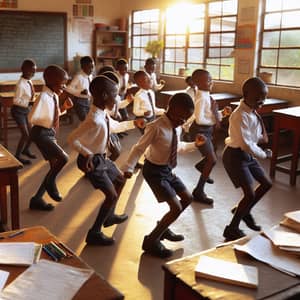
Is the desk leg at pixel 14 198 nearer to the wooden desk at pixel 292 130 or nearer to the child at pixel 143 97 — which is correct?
the child at pixel 143 97

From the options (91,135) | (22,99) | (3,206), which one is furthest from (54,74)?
(22,99)

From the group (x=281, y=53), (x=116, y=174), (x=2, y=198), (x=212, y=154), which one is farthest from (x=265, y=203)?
(x=281, y=53)

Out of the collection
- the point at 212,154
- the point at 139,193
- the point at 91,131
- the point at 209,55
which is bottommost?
the point at 139,193

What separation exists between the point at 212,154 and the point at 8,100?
326 centimetres

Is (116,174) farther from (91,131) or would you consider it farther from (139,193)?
(139,193)

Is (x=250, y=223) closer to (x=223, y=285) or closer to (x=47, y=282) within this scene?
(x=223, y=285)

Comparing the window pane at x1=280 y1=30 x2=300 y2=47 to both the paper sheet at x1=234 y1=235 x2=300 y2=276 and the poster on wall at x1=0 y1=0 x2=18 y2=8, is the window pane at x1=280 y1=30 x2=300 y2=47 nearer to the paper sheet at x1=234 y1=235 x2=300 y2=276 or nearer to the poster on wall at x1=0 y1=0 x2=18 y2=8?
the paper sheet at x1=234 y1=235 x2=300 y2=276

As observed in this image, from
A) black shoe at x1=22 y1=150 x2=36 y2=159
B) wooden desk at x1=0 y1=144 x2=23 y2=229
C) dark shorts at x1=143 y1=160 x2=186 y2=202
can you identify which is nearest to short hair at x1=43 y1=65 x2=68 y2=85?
wooden desk at x1=0 y1=144 x2=23 y2=229

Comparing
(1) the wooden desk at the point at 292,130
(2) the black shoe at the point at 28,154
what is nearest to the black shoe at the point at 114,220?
(1) the wooden desk at the point at 292,130

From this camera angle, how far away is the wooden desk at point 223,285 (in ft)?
4.01

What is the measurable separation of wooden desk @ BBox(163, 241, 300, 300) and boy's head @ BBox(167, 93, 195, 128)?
1113 millimetres

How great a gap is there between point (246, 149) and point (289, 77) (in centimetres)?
348

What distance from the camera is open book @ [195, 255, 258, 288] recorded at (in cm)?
127

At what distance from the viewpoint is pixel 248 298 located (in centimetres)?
120
